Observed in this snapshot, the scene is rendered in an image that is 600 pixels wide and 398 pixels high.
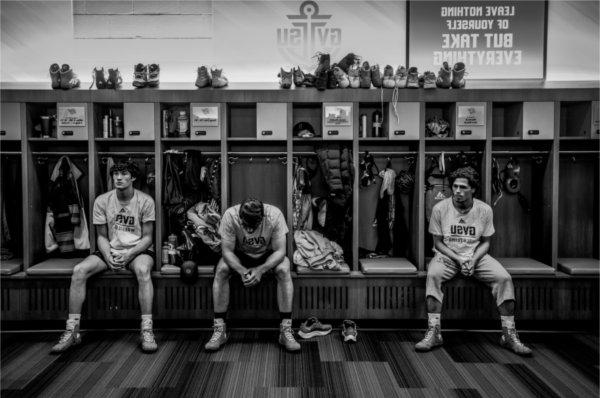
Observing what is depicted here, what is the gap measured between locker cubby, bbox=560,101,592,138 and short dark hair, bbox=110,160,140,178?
3725 mm

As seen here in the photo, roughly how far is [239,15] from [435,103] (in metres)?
2.02

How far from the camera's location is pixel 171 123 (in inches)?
154

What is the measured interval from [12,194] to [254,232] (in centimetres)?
233

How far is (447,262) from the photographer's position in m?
3.53

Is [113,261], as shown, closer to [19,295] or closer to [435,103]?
[19,295]

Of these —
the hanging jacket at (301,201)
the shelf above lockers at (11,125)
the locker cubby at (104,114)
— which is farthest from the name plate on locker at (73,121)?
the hanging jacket at (301,201)

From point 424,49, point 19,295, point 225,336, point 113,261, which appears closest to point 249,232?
point 225,336

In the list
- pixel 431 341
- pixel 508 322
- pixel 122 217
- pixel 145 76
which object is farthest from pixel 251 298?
pixel 145 76

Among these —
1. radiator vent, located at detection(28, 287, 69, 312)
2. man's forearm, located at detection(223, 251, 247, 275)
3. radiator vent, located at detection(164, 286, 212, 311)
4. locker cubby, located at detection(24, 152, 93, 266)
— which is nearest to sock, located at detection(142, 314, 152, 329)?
radiator vent, located at detection(164, 286, 212, 311)

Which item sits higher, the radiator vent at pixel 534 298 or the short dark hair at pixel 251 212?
the short dark hair at pixel 251 212

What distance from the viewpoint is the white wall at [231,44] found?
432 centimetres

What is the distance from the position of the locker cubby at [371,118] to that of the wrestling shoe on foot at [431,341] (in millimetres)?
1591

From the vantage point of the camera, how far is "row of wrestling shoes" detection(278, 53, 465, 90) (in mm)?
3787

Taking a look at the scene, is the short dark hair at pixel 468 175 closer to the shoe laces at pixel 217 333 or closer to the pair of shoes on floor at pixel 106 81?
the shoe laces at pixel 217 333
